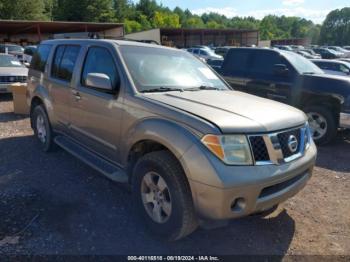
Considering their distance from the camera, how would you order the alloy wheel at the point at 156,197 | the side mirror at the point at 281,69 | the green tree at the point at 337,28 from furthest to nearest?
the green tree at the point at 337,28
the side mirror at the point at 281,69
the alloy wheel at the point at 156,197

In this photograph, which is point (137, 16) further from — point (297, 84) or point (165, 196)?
point (165, 196)

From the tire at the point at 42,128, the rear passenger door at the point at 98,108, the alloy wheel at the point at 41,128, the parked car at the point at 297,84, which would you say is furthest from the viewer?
the parked car at the point at 297,84

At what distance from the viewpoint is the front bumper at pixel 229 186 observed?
264 centimetres

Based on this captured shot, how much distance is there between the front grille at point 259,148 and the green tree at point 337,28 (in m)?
105

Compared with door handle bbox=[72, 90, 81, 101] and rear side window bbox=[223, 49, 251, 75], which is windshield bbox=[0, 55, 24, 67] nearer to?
rear side window bbox=[223, 49, 251, 75]

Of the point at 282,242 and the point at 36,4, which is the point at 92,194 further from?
the point at 36,4

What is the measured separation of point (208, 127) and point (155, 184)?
0.87m

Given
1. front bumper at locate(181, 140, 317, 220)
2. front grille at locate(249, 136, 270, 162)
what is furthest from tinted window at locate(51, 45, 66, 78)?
front grille at locate(249, 136, 270, 162)

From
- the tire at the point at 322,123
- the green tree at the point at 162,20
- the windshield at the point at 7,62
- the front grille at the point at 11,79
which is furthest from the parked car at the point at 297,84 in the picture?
the green tree at the point at 162,20

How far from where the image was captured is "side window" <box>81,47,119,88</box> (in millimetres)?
3813

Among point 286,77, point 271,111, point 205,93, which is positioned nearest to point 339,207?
point 271,111

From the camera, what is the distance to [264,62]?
307 inches

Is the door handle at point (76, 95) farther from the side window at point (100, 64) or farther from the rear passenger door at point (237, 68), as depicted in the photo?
the rear passenger door at point (237, 68)

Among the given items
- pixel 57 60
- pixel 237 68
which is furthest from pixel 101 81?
pixel 237 68
